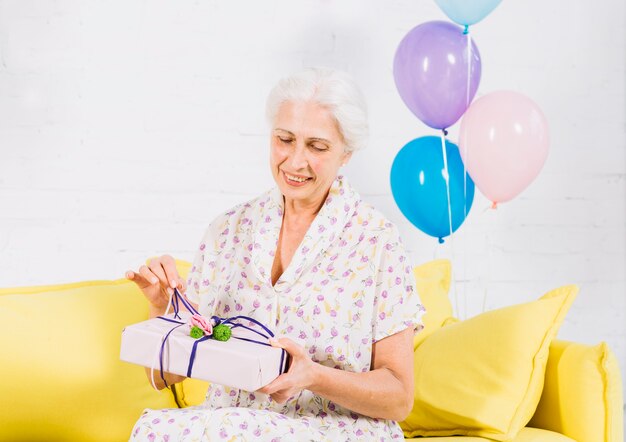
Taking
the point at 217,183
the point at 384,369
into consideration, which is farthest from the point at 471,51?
the point at 384,369

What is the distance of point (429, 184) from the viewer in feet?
8.34

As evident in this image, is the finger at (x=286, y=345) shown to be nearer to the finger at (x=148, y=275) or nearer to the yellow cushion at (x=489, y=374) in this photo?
the finger at (x=148, y=275)

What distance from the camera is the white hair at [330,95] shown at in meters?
1.78

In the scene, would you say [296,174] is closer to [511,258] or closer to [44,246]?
[44,246]

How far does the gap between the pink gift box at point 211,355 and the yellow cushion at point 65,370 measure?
20.3 inches

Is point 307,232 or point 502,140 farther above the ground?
point 502,140

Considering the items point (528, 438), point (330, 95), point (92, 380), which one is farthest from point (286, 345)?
point (528, 438)

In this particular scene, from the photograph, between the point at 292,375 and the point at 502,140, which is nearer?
the point at 292,375

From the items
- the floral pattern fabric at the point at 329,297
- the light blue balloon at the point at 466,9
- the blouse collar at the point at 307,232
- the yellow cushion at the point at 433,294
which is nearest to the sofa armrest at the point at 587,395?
the yellow cushion at the point at 433,294

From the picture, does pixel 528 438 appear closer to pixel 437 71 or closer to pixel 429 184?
pixel 429 184

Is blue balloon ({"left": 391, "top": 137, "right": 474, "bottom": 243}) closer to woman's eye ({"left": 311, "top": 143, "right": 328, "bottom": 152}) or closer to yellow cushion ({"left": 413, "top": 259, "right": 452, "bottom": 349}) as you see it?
yellow cushion ({"left": 413, "top": 259, "right": 452, "bottom": 349})

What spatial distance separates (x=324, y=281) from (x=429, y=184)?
87cm

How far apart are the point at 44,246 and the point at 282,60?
104 cm

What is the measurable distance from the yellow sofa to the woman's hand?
394 mm
